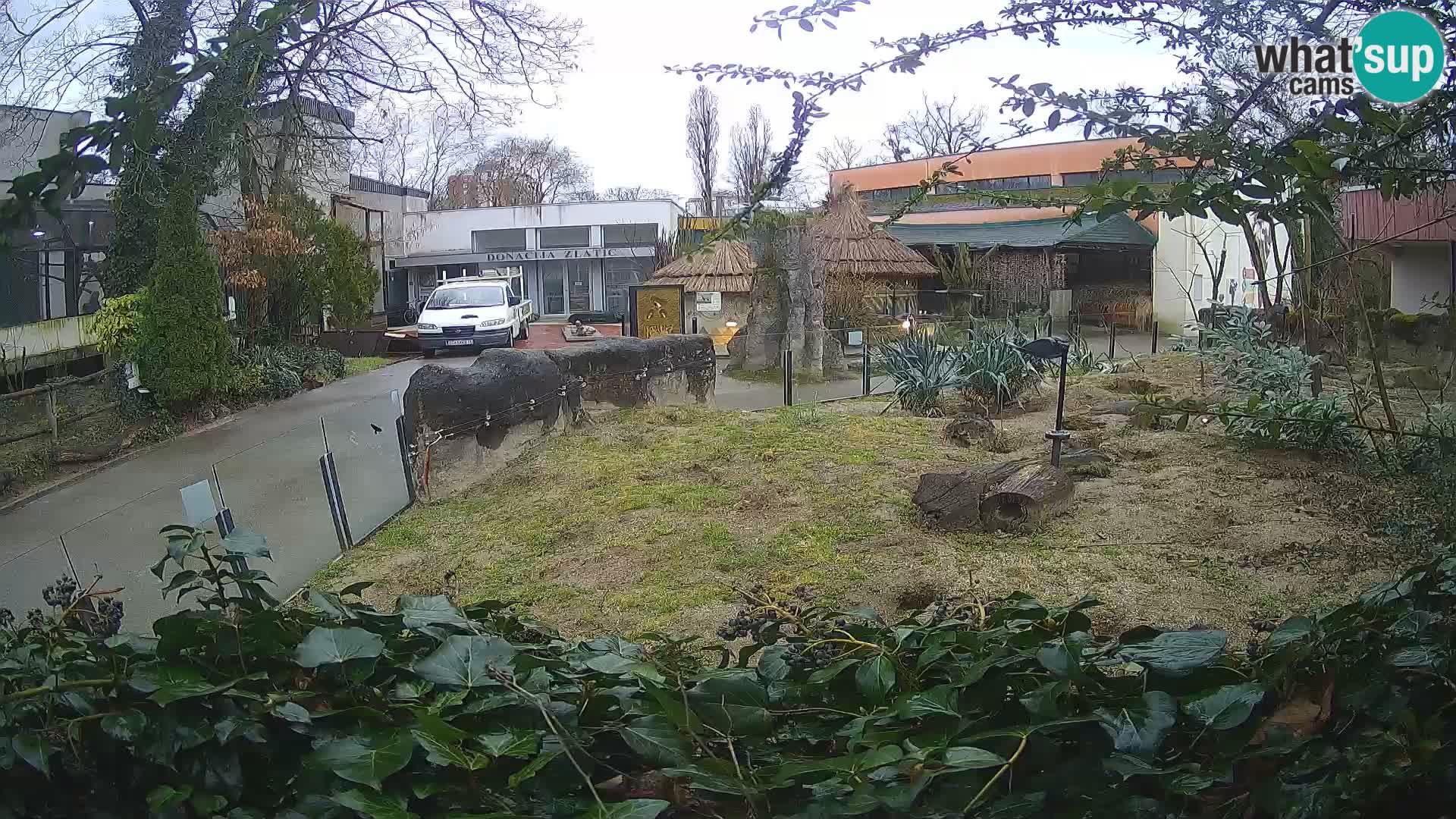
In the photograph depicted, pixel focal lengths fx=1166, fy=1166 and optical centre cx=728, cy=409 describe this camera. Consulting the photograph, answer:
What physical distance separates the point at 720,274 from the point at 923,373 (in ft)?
24.2

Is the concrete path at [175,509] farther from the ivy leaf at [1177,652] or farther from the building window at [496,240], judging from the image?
the building window at [496,240]

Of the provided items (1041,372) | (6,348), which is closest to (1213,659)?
(1041,372)

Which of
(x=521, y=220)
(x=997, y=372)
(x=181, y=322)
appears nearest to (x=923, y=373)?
(x=997, y=372)

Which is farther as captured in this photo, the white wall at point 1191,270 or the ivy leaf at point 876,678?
the white wall at point 1191,270

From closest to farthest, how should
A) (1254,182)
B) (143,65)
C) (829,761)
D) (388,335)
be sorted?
1. (829,761)
2. (1254,182)
3. (143,65)
4. (388,335)

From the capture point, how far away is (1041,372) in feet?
30.0

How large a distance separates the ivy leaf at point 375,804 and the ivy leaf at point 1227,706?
2.71 ft

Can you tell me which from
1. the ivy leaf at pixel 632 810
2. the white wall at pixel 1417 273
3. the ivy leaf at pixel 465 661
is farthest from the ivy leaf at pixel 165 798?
the white wall at pixel 1417 273

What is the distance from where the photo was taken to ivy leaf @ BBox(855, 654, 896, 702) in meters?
1.34

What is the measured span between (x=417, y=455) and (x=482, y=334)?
8936mm

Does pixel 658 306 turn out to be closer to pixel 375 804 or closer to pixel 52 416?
pixel 52 416

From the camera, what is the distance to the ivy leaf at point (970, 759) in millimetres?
1130

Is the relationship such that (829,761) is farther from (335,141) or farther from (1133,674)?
(335,141)

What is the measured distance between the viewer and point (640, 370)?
8.33 metres
